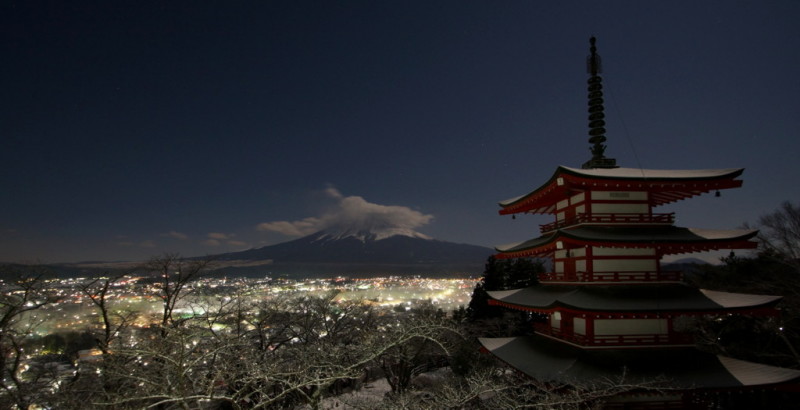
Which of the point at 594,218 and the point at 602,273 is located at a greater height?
the point at 594,218

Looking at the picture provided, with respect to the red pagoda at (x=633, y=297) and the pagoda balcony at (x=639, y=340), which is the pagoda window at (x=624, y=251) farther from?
the pagoda balcony at (x=639, y=340)

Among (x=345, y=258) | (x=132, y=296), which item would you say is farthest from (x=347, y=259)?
(x=132, y=296)

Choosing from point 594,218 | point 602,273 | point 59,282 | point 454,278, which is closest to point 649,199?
point 594,218

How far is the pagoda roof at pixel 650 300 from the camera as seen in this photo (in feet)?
35.5

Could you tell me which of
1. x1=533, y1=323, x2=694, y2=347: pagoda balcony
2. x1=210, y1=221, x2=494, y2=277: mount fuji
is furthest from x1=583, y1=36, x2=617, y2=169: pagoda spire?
x1=210, y1=221, x2=494, y2=277: mount fuji

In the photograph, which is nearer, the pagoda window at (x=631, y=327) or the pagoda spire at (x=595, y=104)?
the pagoda window at (x=631, y=327)

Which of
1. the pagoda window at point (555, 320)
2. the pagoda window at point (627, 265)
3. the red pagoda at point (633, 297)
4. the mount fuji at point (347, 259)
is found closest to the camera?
the red pagoda at point (633, 297)

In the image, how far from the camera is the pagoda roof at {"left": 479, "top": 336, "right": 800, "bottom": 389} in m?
10.2

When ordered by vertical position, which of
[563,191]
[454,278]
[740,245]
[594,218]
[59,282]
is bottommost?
[454,278]

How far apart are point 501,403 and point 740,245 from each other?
8312 mm

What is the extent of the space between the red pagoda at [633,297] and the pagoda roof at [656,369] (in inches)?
1.1

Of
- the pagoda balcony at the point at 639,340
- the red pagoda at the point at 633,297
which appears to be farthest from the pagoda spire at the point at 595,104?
the pagoda balcony at the point at 639,340

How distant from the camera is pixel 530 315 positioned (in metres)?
30.5

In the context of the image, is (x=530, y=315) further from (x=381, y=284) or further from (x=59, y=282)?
(x=381, y=284)
